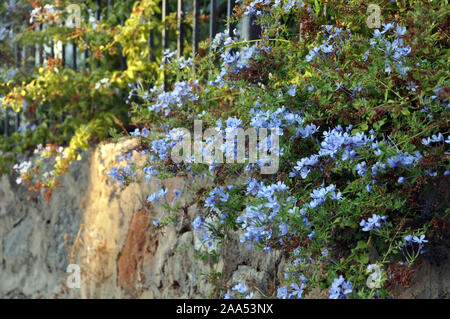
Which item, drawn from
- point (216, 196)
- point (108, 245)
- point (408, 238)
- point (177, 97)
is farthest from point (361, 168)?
point (108, 245)

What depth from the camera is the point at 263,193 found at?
6.59ft

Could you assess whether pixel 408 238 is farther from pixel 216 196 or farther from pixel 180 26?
pixel 180 26

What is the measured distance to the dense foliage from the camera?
1964 millimetres

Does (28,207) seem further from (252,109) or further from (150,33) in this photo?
(252,109)

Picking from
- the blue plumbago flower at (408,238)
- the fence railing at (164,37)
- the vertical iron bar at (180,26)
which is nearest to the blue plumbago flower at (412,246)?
the blue plumbago flower at (408,238)

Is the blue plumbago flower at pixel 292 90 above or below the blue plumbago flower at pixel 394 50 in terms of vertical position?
below

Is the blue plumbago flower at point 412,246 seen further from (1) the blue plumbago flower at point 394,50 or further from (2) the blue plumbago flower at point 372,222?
(1) the blue plumbago flower at point 394,50

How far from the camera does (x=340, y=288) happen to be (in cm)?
194

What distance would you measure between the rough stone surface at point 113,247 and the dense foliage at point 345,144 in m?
0.21

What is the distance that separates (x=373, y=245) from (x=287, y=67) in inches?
28.5

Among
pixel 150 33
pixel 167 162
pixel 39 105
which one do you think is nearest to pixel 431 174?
pixel 167 162

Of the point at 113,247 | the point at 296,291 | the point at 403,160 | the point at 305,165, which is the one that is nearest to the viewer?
the point at 403,160

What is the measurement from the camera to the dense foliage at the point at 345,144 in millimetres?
1964

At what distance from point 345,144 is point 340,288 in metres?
0.42
